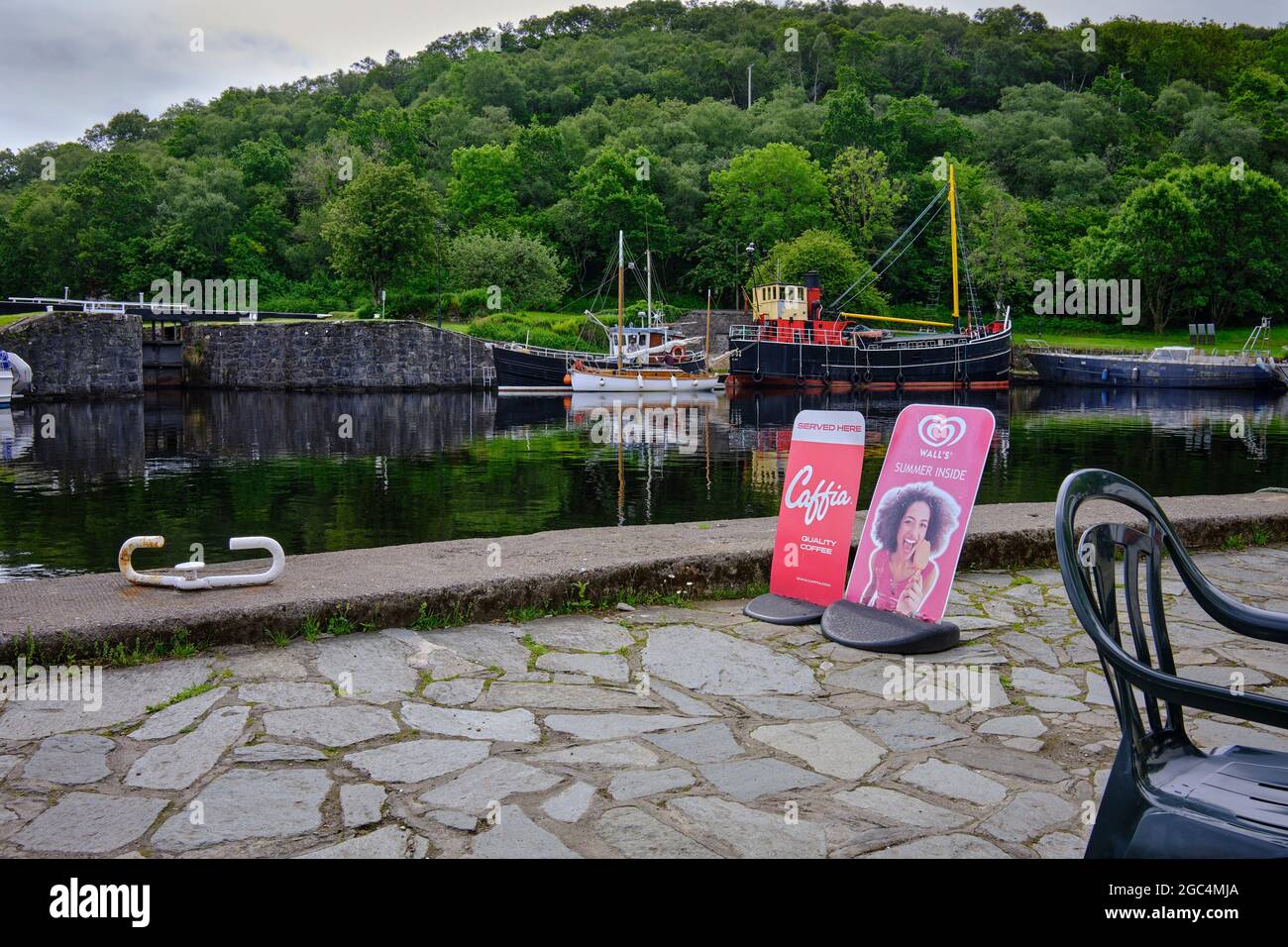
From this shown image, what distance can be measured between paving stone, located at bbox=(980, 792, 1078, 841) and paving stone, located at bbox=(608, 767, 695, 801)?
0.90 m

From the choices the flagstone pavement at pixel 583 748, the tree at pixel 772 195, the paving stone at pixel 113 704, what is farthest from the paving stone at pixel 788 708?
the tree at pixel 772 195

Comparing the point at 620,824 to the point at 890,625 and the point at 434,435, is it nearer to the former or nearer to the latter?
the point at 890,625

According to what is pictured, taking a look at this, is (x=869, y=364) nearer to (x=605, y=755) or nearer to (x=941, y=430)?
(x=941, y=430)

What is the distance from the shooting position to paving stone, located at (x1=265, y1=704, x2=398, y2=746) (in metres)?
3.42

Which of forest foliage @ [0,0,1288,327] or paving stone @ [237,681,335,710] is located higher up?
forest foliage @ [0,0,1288,327]

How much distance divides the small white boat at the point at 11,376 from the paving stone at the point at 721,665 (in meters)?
34.7

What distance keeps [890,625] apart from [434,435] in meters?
21.3

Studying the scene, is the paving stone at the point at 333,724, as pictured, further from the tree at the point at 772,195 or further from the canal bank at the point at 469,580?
the tree at the point at 772,195

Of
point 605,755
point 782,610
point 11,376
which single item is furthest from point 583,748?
point 11,376

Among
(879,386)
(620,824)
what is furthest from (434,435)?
(879,386)

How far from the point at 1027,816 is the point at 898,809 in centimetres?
36

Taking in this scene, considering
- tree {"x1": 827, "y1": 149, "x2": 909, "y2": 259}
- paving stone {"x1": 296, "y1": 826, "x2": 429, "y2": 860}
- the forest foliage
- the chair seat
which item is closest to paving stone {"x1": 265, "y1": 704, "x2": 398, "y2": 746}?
paving stone {"x1": 296, "y1": 826, "x2": 429, "y2": 860}

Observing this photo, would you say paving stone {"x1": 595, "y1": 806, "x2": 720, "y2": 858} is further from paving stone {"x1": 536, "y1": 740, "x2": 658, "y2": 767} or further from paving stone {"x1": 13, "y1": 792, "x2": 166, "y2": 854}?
paving stone {"x1": 13, "y1": 792, "x2": 166, "y2": 854}

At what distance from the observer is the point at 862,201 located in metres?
67.2
